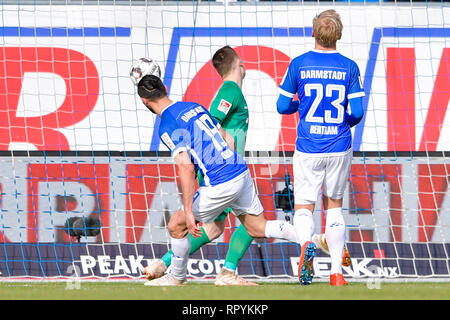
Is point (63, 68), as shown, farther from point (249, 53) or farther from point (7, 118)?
point (249, 53)

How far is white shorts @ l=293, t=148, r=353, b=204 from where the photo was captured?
617 cm

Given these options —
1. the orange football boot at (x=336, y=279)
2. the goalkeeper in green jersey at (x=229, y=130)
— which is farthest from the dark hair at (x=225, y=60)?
the orange football boot at (x=336, y=279)

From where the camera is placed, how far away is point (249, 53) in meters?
9.93

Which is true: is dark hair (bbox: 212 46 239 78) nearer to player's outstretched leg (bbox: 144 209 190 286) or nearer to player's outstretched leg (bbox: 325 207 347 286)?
player's outstretched leg (bbox: 144 209 190 286)

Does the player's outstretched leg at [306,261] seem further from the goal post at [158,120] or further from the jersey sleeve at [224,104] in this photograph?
the goal post at [158,120]

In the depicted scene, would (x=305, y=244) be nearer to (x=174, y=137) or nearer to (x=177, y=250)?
(x=177, y=250)

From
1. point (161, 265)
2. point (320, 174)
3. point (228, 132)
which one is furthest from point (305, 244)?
point (228, 132)

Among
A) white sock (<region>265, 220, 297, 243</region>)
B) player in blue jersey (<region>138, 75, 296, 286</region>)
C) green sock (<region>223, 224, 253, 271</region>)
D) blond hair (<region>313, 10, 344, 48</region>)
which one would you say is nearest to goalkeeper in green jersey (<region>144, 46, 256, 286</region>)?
green sock (<region>223, 224, 253, 271</region>)

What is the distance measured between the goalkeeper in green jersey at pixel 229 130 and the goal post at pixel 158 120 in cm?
221

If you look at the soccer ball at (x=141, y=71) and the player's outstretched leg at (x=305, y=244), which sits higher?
the soccer ball at (x=141, y=71)

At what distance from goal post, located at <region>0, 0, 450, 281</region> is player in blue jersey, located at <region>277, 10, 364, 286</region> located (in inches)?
115

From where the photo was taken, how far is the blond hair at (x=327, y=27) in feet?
20.0
